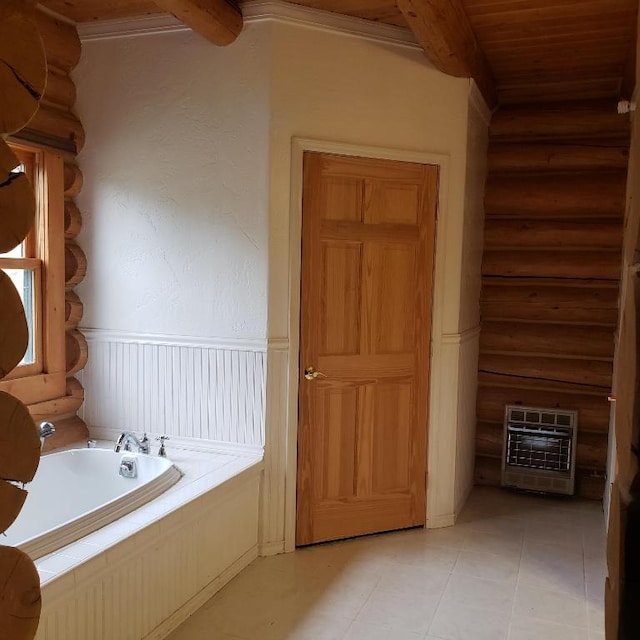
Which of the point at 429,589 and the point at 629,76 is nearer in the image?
the point at 429,589

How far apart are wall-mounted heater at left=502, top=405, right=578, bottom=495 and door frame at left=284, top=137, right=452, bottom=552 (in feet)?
3.14

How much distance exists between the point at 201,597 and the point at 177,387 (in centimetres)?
109

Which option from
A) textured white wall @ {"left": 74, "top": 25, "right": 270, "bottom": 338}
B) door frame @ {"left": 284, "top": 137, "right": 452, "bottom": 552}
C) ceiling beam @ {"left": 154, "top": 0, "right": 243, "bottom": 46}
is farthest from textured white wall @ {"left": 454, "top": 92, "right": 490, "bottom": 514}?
ceiling beam @ {"left": 154, "top": 0, "right": 243, "bottom": 46}

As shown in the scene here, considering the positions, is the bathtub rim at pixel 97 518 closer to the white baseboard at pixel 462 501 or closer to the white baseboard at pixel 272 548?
the white baseboard at pixel 272 548

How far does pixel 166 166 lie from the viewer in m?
3.43

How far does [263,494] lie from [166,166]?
1787 mm

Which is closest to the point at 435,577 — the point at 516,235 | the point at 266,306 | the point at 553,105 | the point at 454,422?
the point at 454,422

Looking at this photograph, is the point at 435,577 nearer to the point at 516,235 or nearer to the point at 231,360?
the point at 231,360

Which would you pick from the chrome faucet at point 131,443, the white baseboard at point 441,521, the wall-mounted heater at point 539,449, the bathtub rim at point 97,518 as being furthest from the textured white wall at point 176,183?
the wall-mounted heater at point 539,449

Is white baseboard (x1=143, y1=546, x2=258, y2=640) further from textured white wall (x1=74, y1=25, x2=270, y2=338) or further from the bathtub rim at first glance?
textured white wall (x1=74, y1=25, x2=270, y2=338)

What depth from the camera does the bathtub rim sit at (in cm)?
221

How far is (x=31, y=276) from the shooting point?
11.1 feet

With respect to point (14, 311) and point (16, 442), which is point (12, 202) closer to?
point (14, 311)

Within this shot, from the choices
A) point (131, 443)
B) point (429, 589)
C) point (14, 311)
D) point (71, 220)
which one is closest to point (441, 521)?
point (429, 589)
